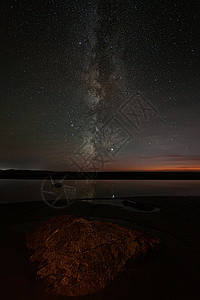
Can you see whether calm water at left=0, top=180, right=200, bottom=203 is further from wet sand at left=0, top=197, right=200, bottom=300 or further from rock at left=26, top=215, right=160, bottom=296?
rock at left=26, top=215, right=160, bottom=296

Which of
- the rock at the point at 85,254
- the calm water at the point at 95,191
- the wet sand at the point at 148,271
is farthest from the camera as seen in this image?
the calm water at the point at 95,191

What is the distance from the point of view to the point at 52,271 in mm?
3926

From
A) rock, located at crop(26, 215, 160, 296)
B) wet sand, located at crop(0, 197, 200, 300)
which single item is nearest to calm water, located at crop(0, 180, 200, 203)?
wet sand, located at crop(0, 197, 200, 300)


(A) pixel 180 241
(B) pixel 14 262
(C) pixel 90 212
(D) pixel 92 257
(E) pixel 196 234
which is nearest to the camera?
(D) pixel 92 257

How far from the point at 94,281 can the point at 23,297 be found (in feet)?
4.64

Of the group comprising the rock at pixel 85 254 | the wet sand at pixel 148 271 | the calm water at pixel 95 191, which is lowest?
the wet sand at pixel 148 271

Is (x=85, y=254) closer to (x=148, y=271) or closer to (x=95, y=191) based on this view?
(x=148, y=271)

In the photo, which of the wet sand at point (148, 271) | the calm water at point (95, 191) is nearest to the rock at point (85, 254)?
the wet sand at point (148, 271)

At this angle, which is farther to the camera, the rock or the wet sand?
the rock

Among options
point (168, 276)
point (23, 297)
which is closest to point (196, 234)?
point (168, 276)

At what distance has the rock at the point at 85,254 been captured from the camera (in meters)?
3.72

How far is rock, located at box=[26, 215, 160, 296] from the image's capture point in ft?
12.2

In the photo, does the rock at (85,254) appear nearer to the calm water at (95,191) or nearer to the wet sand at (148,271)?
the wet sand at (148,271)

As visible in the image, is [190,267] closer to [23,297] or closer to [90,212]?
[23,297]
